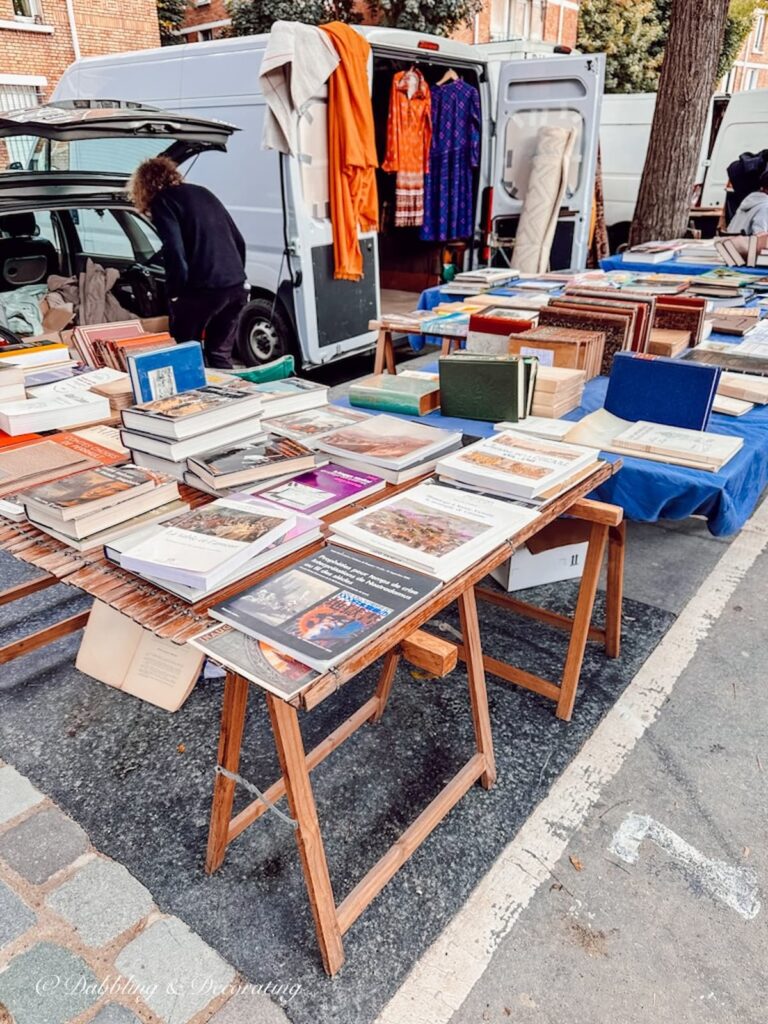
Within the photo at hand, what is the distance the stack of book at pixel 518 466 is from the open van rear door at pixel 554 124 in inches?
201

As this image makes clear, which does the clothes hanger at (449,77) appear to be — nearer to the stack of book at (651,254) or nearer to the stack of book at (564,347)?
the stack of book at (651,254)

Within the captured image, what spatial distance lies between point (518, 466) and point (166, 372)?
1.14m

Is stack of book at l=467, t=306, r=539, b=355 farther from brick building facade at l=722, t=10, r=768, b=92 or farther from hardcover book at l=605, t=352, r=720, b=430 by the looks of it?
brick building facade at l=722, t=10, r=768, b=92

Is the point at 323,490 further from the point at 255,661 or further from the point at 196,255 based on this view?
the point at 196,255

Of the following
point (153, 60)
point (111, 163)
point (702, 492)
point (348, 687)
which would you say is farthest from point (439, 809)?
point (153, 60)

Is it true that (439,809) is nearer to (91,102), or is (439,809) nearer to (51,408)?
(51,408)

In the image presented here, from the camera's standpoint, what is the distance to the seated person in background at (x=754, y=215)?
5.55m

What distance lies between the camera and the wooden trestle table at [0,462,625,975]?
1312 millimetres

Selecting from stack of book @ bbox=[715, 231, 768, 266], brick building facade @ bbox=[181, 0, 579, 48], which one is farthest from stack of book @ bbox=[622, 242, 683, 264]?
brick building facade @ bbox=[181, 0, 579, 48]

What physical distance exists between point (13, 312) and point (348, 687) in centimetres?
375

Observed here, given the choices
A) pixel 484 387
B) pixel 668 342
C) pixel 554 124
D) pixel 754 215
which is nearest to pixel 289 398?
pixel 484 387

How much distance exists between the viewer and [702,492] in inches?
76.9

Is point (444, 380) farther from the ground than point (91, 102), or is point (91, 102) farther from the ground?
point (91, 102)

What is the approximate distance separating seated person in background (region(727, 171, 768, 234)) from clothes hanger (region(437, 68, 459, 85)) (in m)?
3.04
